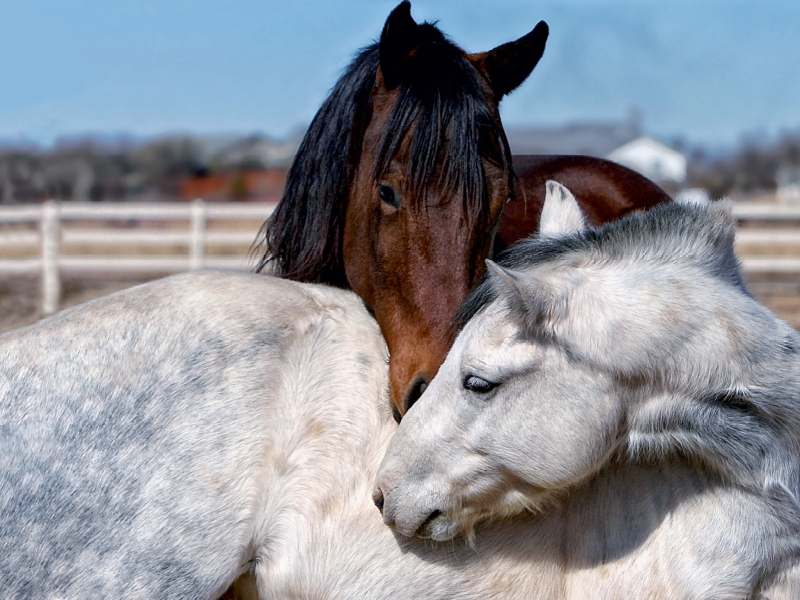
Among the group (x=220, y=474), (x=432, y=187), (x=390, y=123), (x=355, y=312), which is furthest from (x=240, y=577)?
(x=390, y=123)

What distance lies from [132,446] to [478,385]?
3.15 ft

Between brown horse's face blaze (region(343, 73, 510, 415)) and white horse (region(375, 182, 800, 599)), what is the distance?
0.29 meters

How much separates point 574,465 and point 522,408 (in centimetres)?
18

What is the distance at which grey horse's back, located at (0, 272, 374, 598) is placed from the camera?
2.33 meters

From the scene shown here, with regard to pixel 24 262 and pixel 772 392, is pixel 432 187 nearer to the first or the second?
pixel 772 392

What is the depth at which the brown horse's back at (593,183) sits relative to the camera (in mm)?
4445

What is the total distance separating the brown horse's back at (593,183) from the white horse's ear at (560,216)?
1.39 meters

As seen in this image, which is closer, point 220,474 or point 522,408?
point 522,408

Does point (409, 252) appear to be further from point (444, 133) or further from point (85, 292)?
point (85, 292)

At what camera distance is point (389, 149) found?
3037 millimetres

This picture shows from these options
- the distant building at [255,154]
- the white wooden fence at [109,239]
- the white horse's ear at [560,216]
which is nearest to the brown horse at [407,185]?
the white horse's ear at [560,216]

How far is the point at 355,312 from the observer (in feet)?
9.36

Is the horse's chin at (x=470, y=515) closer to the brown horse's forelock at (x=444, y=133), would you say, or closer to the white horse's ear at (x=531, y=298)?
the white horse's ear at (x=531, y=298)

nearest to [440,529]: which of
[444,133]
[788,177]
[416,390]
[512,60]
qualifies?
[416,390]
